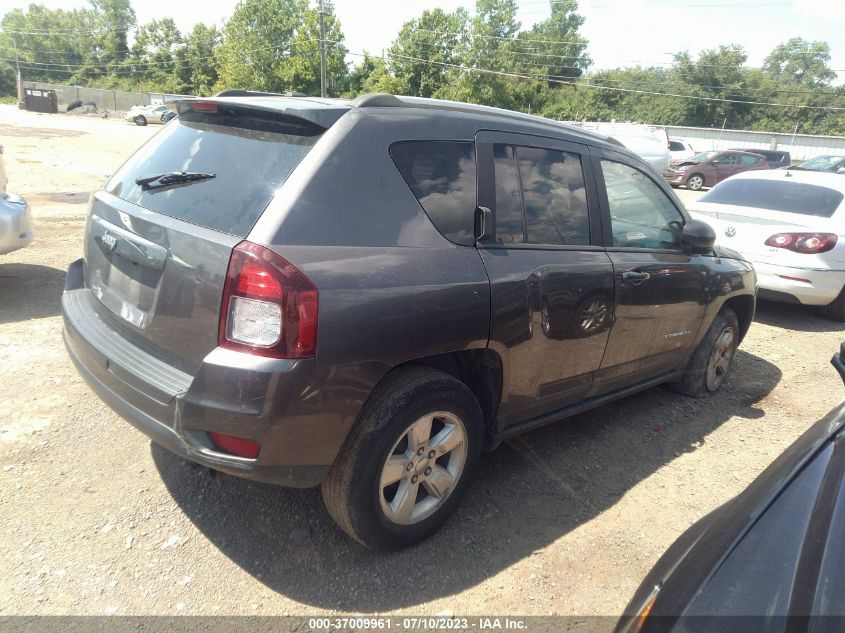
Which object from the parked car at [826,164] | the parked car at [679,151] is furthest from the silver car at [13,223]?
the parked car at [679,151]

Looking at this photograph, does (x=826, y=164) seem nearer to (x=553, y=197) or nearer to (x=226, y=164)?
(x=553, y=197)

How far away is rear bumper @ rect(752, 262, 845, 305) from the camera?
20.8 feet

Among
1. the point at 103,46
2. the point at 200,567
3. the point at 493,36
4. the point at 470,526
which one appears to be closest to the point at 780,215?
the point at 470,526

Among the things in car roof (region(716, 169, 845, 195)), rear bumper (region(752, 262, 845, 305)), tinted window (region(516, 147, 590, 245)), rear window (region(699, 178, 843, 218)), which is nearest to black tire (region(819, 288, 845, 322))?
rear bumper (region(752, 262, 845, 305))

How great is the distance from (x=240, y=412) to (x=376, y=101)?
1.42 metres

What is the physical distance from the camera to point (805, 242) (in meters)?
6.37

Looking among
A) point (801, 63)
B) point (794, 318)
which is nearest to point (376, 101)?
point (794, 318)

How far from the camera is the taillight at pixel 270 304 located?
2113 millimetres

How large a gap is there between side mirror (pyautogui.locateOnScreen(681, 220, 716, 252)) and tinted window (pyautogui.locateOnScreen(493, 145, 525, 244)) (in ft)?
4.78

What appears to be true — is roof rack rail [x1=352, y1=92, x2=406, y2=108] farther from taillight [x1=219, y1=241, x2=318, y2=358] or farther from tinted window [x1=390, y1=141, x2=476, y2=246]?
taillight [x1=219, y1=241, x2=318, y2=358]

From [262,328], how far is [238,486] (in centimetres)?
131

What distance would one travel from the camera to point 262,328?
2143mm

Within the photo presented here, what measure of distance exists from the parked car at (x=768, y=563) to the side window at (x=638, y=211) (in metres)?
1.91

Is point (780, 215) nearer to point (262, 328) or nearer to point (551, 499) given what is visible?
point (551, 499)
